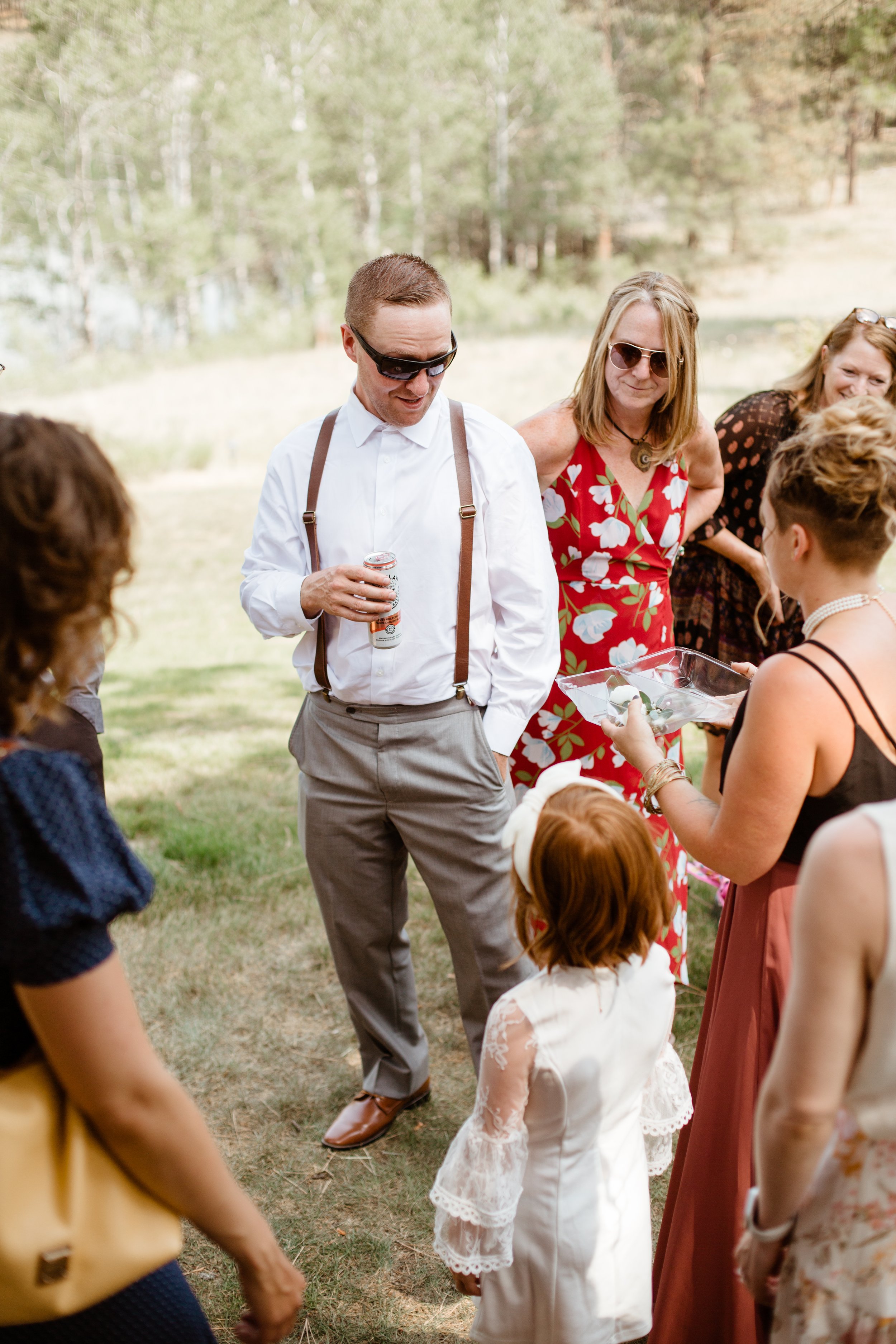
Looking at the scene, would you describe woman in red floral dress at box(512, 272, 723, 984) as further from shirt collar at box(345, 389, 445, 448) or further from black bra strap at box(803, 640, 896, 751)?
black bra strap at box(803, 640, 896, 751)

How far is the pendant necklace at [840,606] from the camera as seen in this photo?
1.72 meters

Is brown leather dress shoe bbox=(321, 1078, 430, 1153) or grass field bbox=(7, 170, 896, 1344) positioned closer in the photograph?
grass field bbox=(7, 170, 896, 1344)

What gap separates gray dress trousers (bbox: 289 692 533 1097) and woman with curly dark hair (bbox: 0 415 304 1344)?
1.47 m

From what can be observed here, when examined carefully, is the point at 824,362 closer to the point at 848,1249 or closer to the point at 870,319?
the point at 870,319

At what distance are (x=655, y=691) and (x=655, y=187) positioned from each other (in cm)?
3443

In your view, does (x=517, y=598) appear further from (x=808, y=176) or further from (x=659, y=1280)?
(x=808, y=176)

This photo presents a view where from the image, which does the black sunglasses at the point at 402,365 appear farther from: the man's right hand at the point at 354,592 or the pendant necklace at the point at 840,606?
the pendant necklace at the point at 840,606

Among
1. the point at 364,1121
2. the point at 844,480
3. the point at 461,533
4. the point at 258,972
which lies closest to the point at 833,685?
the point at 844,480

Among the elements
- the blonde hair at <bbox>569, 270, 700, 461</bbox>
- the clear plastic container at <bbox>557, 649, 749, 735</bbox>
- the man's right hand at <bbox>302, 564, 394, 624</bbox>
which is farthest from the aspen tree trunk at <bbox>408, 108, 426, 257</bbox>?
the man's right hand at <bbox>302, 564, 394, 624</bbox>

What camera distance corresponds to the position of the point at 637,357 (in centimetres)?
309

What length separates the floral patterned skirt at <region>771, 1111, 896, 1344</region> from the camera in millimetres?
1367

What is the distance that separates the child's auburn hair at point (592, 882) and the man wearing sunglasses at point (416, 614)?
3.32ft

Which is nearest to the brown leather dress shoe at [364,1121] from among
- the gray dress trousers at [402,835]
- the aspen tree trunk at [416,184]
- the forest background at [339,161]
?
the gray dress trousers at [402,835]

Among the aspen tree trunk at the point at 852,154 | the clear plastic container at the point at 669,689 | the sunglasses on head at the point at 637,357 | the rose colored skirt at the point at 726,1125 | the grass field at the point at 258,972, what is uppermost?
the aspen tree trunk at the point at 852,154
